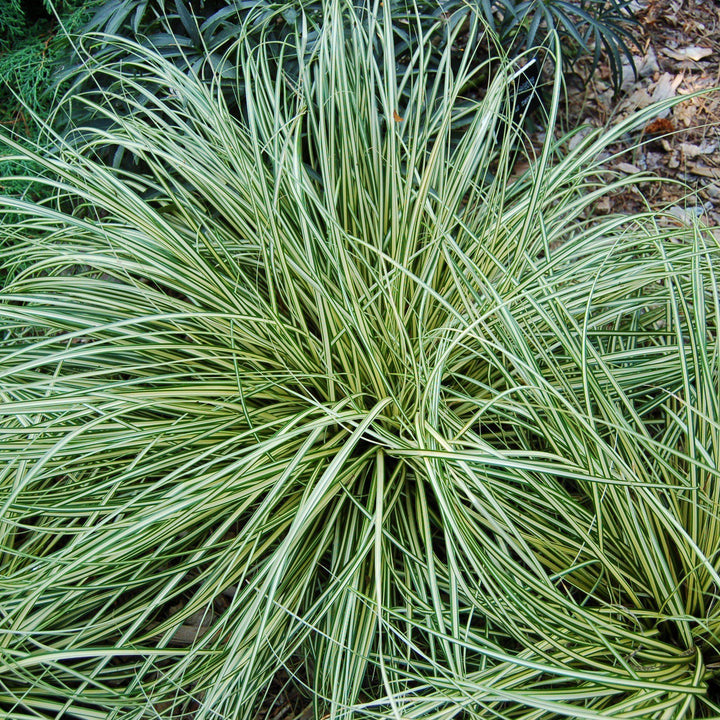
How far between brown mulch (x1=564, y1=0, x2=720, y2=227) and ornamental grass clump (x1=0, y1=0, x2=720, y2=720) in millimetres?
839

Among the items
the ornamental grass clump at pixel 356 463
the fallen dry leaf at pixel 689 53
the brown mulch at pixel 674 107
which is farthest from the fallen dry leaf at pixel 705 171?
the ornamental grass clump at pixel 356 463

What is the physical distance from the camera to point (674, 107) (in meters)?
2.63

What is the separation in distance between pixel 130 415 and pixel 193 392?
0.21 meters

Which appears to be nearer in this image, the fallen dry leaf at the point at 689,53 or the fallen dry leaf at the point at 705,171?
the fallen dry leaf at the point at 705,171

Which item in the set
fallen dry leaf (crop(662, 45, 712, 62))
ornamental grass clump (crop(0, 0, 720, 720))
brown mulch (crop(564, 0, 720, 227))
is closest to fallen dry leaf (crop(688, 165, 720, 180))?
brown mulch (crop(564, 0, 720, 227))

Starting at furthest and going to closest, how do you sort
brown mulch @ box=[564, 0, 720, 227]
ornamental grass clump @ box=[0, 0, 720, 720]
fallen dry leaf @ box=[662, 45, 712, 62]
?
1. fallen dry leaf @ box=[662, 45, 712, 62]
2. brown mulch @ box=[564, 0, 720, 227]
3. ornamental grass clump @ box=[0, 0, 720, 720]

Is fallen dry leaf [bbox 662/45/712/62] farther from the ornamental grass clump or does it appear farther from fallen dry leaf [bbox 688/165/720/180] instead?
the ornamental grass clump

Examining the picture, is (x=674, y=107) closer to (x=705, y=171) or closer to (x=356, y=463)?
(x=705, y=171)

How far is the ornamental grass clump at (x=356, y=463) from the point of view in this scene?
122 cm

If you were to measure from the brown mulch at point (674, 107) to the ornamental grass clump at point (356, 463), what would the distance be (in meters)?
0.84

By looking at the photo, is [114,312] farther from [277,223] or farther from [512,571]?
[512,571]

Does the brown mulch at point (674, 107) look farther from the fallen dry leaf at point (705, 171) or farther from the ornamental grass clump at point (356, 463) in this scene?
the ornamental grass clump at point (356, 463)

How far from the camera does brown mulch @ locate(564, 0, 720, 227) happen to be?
2484 millimetres

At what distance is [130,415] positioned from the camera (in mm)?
1592
